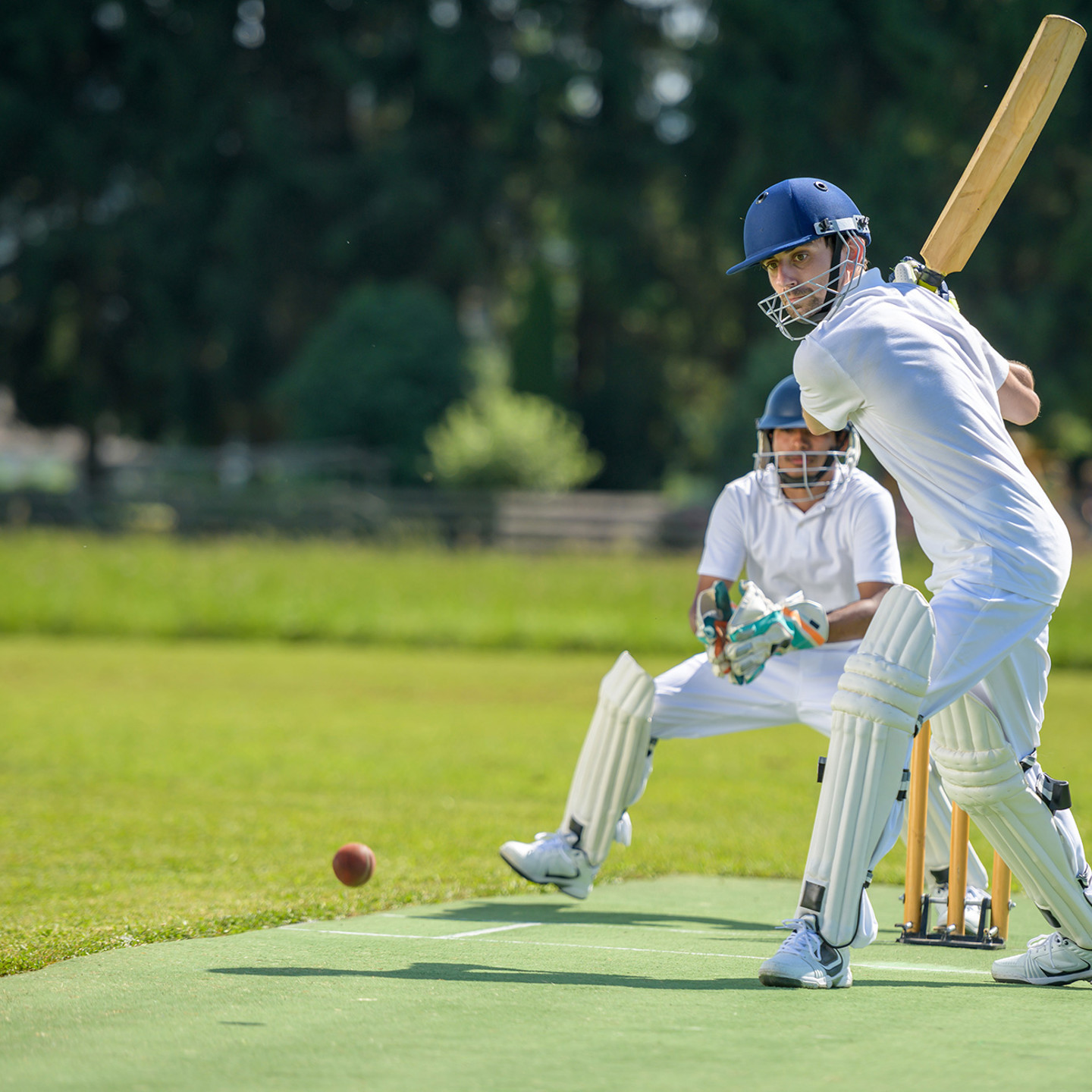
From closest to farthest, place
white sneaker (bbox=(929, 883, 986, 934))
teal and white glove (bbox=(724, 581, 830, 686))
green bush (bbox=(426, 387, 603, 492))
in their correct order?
1. teal and white glove (bbox=(724, 581, 830, 686))
2. white sneaker (bbox=(929, 883, 986, 934))
3. green bush (bbox=(426, 387, 603, 492))

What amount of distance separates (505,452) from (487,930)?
2367 cm

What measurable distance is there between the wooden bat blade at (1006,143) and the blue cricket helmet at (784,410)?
865 millimetres

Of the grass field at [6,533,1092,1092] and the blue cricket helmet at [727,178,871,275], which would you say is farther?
the blue cricket helmet at [727,178,871,275]

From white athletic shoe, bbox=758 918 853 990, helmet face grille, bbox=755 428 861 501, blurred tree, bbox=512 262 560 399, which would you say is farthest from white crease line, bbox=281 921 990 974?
blurred tree, bbox=512 262 560 399

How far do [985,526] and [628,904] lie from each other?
1.97 meters

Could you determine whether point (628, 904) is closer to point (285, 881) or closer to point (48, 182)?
point (285, 881)

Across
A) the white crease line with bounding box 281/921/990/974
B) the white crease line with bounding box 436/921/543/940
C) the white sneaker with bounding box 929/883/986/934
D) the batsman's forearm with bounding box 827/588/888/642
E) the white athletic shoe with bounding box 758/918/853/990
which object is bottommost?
the white crease line with bounding box 436/921/543/940

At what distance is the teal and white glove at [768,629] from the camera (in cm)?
371

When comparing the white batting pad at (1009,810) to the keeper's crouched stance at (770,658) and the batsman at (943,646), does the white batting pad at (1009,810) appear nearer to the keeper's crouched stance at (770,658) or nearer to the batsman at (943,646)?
the batsman at (943,646)

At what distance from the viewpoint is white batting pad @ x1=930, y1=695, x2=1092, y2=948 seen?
358 centimetres

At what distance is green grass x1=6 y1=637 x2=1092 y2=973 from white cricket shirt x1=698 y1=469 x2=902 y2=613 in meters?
1.20

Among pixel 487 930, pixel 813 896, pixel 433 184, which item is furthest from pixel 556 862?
pixel 433 184

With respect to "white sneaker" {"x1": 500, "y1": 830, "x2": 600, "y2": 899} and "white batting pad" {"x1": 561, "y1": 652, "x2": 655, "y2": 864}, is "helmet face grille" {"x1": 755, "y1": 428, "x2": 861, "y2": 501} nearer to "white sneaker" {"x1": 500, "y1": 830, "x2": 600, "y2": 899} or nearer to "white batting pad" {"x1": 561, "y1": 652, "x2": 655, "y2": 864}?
"white batting pad" {"x1": 561, "y1": 652, "x2": 655, "y2": 864}

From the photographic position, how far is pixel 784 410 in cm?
492
